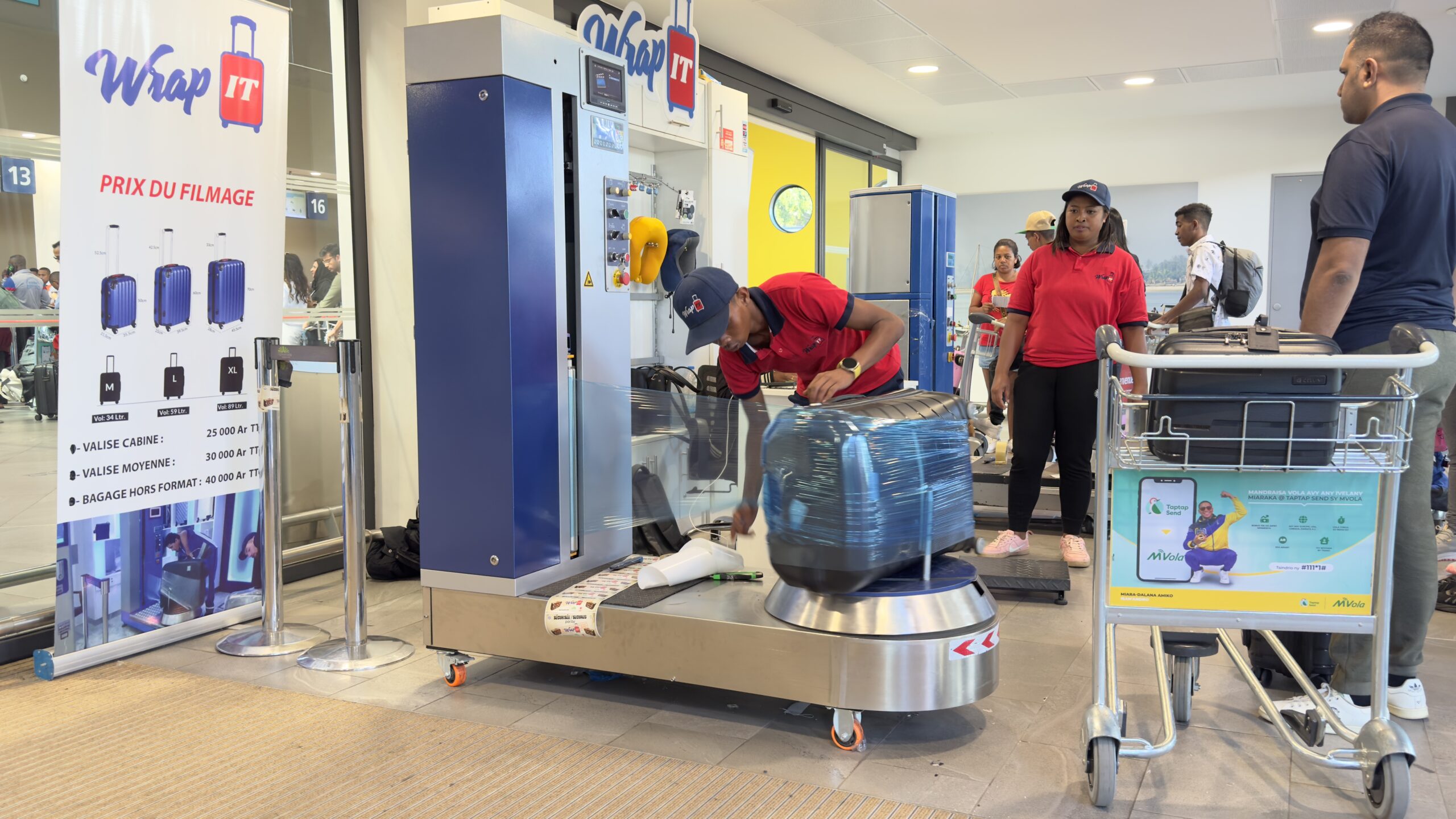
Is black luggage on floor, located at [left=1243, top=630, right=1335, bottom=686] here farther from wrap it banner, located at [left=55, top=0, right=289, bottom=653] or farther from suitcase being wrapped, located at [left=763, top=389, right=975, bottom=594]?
wrap it banner, located at [left=55, top=0, right=289, bottom=653]

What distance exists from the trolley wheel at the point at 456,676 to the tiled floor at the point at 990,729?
1.2 inches

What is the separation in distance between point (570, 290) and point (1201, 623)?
1.97m

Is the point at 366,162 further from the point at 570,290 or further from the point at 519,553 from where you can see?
the point at 519,553

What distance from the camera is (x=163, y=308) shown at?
3514 mm

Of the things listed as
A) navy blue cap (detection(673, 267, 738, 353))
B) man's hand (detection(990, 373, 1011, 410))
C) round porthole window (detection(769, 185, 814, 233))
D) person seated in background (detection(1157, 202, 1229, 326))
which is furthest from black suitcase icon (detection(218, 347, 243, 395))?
round porthole window (detection(769, 185, 814, 233))

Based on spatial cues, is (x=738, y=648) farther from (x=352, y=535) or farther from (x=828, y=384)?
(x=352, y=535)

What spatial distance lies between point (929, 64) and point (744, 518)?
5945 mm

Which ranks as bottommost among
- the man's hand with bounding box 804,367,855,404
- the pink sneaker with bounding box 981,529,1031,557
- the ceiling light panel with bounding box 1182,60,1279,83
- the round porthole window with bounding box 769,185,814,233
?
the pink sneaker with bounding box 981,529,1031,557

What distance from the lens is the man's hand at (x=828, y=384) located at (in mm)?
2949

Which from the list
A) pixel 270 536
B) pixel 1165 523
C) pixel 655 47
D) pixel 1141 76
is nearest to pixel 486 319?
pixel 270 536

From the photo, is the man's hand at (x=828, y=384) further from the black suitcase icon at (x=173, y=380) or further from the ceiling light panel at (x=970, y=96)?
the ceiling light panel at (x=970, y=96)

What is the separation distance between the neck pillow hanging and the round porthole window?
5.42 meters

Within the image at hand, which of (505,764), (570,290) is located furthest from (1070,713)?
(570,290)

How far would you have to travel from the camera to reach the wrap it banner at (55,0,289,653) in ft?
10.7
